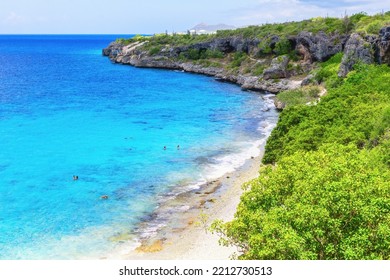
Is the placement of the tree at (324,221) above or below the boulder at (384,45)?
below

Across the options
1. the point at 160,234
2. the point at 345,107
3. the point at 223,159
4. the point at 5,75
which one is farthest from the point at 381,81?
the point at 5,75

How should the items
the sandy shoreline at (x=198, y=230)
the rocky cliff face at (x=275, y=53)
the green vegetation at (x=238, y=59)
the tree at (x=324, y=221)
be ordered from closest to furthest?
the tree at (x=324, y=221), the sandy shoreline at (x=198, y=230), the rocky cliff face at (x=275, y=53), the green vegetation at (x=238, y=59)

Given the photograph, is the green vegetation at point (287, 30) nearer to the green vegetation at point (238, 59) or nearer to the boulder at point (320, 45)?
the boulder at point (320, 45)

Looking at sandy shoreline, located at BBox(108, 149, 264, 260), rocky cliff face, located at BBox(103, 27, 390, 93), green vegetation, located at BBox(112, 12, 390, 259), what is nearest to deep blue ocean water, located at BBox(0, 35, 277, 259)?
sandy shoreline, located at BBox(108, 149, 264, 260)

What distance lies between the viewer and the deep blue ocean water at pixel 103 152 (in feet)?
127

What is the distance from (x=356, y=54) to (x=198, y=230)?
179 feet

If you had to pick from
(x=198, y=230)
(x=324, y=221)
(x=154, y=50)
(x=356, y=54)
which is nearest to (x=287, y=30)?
(x=154, y=50)

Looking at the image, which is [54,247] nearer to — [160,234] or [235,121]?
[160,234]

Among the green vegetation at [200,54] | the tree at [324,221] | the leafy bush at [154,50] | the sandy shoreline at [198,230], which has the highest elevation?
the leafy bush at [154,50]

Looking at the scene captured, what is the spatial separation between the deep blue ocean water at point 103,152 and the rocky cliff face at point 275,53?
8761mm

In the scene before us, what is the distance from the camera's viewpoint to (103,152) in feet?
202

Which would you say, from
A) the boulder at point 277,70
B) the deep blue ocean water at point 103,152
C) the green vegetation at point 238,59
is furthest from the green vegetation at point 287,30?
the deep blue ocean water at point 103,152

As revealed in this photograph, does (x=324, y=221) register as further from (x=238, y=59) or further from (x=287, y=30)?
(x=287, y=30)

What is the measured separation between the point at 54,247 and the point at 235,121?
49.8 m
